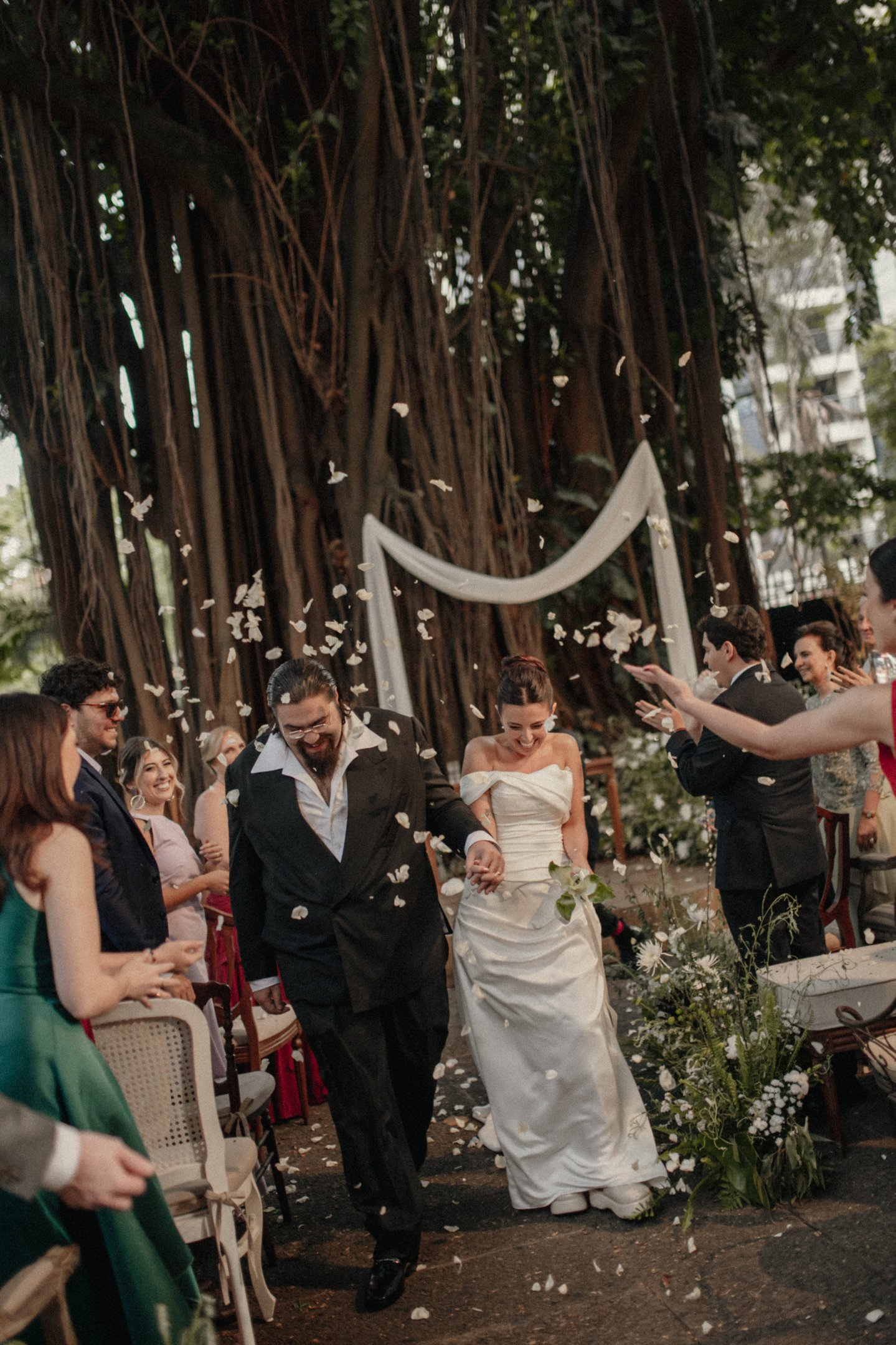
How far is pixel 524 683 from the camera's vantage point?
3.68 m

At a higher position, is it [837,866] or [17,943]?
[17,943]

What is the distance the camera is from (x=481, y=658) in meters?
7.27

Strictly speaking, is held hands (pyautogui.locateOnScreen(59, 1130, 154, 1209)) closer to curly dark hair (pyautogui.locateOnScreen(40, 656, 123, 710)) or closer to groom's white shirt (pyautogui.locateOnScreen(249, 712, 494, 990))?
groom's white shirt (pyautogui.locateOnScreen(249, 712, 494, 990))

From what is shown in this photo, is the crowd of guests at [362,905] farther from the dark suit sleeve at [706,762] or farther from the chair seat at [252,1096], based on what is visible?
the chair seat at [252,1096]

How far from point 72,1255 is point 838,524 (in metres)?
10.6

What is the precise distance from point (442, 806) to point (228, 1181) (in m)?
1.17

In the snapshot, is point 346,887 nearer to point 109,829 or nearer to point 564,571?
point 109,829

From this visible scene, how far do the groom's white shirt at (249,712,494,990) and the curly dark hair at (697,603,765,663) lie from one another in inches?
50.2

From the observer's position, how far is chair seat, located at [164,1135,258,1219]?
2455mm

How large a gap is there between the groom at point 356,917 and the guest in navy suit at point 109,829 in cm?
23

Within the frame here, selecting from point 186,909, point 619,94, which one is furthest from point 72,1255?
point 619,94

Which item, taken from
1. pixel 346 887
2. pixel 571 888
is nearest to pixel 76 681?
pixel 346 887

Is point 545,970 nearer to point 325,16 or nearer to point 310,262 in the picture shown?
point 310,262

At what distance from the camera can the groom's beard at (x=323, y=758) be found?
3.17 m
